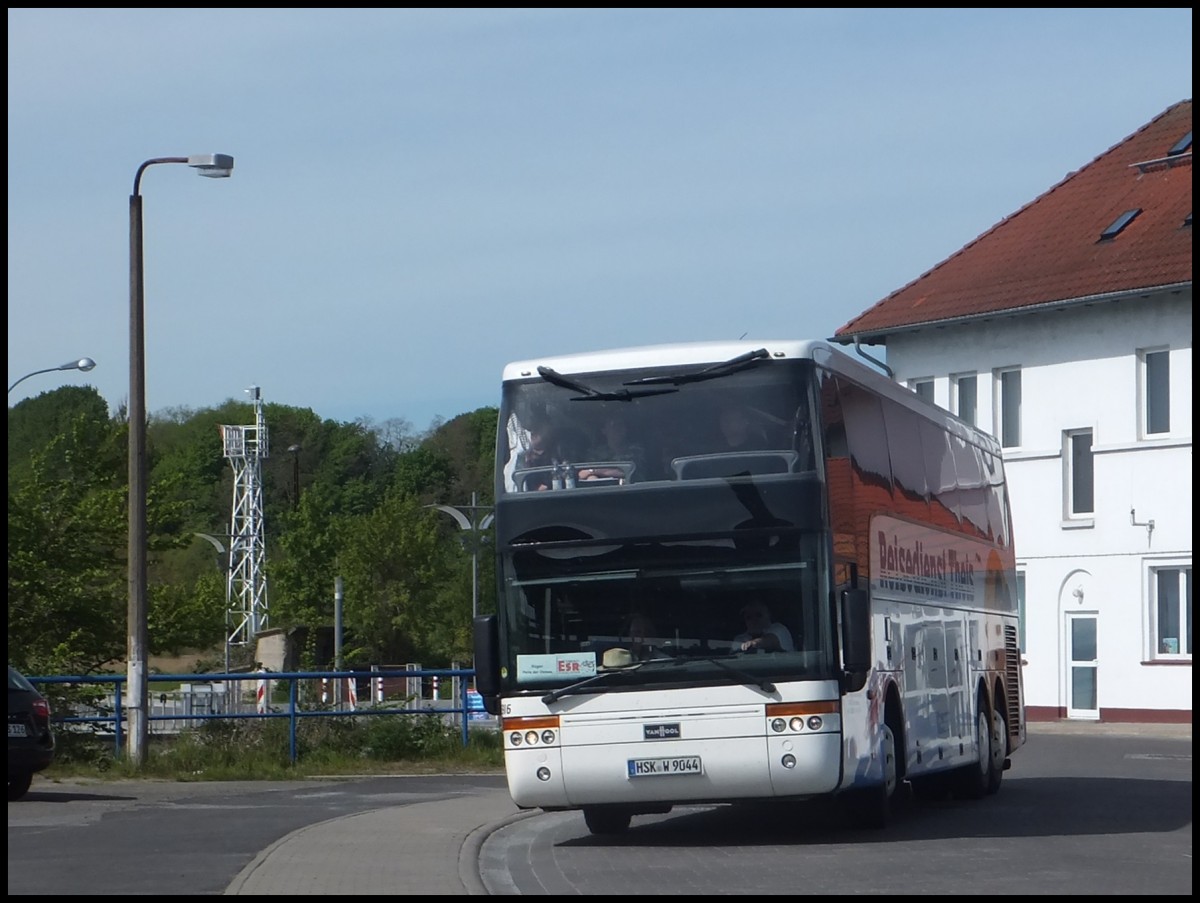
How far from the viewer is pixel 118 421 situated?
5078cm

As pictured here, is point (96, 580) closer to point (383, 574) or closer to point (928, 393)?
point (928, 393)

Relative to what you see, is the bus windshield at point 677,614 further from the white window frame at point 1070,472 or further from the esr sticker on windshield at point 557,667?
the white window frame at point 1070,472

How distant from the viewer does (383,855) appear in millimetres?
14367

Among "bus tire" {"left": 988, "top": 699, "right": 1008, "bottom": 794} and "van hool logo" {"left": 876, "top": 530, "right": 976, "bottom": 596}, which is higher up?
"van hool logo" {"left": 876, "top": 530, "right": 976, "bottom": 596}

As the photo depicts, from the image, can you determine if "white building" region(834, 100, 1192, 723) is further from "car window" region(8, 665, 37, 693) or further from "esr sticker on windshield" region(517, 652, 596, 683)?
"esr sticker on windshield" region(517, 652, 596, 683)

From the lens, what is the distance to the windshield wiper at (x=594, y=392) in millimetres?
15609

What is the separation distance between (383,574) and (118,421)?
32.8m

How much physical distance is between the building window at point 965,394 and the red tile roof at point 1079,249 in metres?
1.60

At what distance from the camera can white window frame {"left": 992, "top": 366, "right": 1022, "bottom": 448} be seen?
47.4 metres

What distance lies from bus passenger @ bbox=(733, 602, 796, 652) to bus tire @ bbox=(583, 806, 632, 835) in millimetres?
1990

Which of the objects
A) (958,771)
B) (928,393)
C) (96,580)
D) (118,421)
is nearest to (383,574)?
(118,421)

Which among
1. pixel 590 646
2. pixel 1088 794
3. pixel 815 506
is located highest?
pixel 815 506

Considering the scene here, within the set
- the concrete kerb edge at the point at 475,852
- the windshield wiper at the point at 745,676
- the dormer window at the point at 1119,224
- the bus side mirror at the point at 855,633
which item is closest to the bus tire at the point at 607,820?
the concrete kerb edge at the point at 475,852

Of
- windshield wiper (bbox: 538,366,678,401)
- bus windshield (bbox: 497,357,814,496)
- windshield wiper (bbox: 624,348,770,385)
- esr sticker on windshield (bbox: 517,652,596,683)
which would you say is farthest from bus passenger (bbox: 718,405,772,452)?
esr sticker on windshield (bbox: 517,652,596,683)
